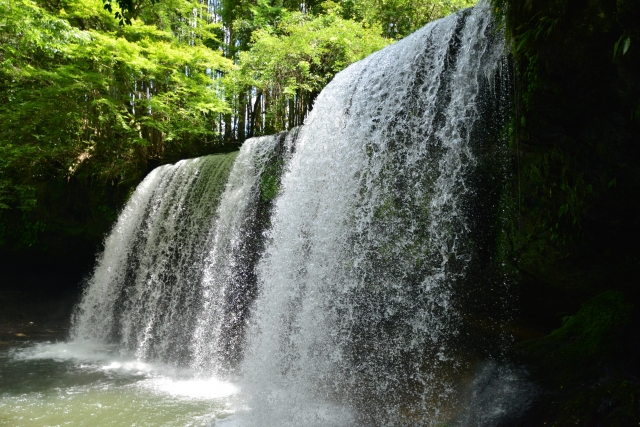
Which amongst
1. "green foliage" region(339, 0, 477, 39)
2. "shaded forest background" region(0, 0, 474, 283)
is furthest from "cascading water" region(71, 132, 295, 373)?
"green foliage" region(339, 0, 477, 39)

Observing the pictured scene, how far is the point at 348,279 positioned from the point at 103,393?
3729 mm

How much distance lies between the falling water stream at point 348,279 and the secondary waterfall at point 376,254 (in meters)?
0.02

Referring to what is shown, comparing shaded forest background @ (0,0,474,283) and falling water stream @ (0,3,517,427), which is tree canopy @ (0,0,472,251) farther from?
falling water stream @ (0,3,517,427)

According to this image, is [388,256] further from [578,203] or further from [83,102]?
[83,102]

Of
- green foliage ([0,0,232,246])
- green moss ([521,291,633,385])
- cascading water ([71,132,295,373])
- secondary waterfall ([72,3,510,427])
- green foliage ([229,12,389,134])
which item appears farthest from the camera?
green foliage ([229,12,389,134])

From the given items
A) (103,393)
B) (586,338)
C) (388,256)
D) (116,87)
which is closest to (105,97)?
(116,87)

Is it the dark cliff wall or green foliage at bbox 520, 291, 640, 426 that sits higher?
the dark cliff wall

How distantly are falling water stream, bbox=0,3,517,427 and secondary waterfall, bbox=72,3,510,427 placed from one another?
0.02 metres

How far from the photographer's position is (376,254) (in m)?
4.72

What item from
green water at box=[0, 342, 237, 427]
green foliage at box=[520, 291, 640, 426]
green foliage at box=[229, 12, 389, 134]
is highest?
green foliage at box=[229, 12, 389, 134]

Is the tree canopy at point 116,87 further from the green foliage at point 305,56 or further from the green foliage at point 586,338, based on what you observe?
the green foliage at point 586,338

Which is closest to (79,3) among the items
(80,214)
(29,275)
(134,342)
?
(80,214)

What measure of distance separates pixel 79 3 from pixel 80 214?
506 cm

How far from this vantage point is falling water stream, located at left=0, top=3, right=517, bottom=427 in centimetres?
425
